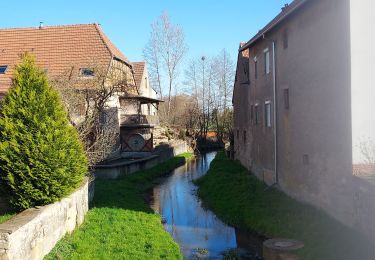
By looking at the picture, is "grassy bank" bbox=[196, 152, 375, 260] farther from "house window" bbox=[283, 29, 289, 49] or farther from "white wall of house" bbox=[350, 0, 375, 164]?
"house window" bbox=[283, 29, 289, 49]

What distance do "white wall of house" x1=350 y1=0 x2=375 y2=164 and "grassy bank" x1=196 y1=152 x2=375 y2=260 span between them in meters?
2.06

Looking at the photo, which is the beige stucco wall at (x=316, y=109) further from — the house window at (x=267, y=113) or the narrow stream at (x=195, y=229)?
the narrow stream at (x=195, y=229)

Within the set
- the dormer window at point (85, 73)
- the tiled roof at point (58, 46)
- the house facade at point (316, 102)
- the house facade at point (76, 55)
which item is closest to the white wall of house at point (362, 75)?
the house facade at point (316, 102)

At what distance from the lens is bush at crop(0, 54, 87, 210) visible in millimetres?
9234

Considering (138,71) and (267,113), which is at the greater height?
(138,71)

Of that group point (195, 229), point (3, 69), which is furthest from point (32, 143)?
point (3, 69)

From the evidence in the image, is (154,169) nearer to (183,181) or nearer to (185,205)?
(183,181)

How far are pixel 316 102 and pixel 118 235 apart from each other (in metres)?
6.92

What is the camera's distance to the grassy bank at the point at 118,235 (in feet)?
32.5

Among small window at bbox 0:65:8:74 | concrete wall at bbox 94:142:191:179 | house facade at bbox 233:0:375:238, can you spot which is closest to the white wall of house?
house facade at bbox 233:0:375:238

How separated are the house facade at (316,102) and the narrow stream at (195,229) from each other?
2.57 meters

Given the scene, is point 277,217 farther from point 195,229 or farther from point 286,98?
point 286,98

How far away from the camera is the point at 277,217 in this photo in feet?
42.7

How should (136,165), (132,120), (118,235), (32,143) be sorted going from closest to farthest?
(32,143), (118,235), (136,165), (132,120)
